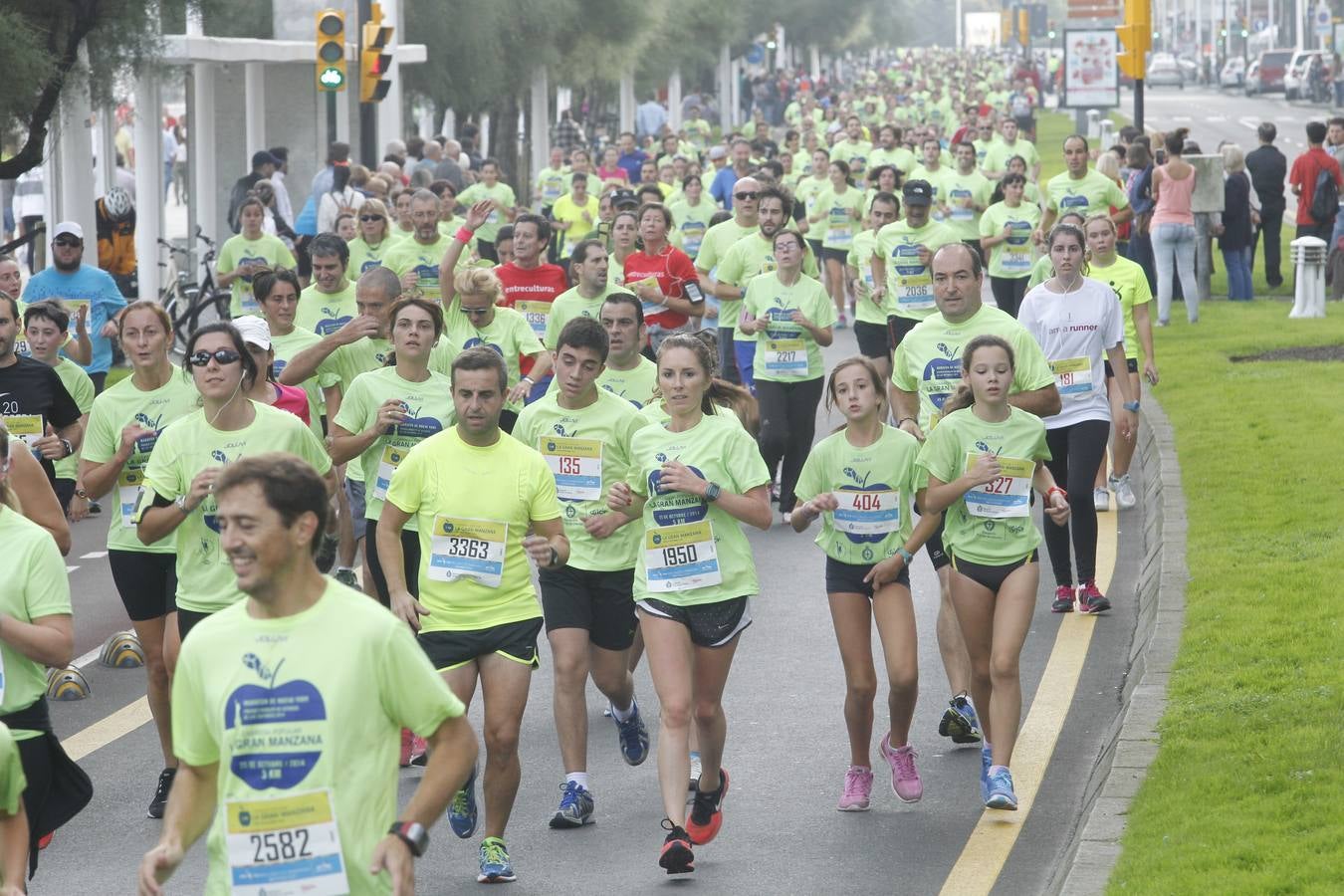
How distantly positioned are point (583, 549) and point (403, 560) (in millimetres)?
629

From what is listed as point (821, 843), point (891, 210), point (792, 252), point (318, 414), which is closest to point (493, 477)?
point (821, 843)

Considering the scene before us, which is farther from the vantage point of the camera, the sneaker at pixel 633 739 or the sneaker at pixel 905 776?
the sneaker at pixel 633 739

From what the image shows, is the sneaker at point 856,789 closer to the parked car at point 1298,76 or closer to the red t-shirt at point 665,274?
the red t-shirt at point 665,274

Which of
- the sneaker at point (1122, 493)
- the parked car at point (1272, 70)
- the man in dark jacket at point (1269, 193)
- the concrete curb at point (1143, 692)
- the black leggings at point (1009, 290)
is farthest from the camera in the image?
the parked car at point (1272, 70)

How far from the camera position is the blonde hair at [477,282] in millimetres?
10984

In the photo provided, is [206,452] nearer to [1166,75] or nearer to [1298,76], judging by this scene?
[1298,76]

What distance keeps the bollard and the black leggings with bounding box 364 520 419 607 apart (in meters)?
15.1

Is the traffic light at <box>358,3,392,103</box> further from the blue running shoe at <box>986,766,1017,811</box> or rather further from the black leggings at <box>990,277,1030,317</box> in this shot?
the blue running shoe at <box>986,766,1017,811</box>

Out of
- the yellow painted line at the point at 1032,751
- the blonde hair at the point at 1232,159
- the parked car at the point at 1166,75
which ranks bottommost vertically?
the yellow painted line at the point at 1032,751

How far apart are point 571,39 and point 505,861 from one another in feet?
127

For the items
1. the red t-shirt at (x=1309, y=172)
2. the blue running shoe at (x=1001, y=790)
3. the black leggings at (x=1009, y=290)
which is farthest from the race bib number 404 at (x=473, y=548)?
the red t-shirt at (x=1309, y=172)

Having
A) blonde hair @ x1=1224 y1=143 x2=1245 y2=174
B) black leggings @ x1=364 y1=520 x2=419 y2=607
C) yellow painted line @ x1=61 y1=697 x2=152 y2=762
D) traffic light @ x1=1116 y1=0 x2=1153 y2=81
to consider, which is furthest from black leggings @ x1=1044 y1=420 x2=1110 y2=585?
traffic light @ x1=1116 y1=0 x2=1153 y2=81

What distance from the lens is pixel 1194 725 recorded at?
8.06 meters

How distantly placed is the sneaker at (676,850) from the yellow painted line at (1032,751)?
788mm
